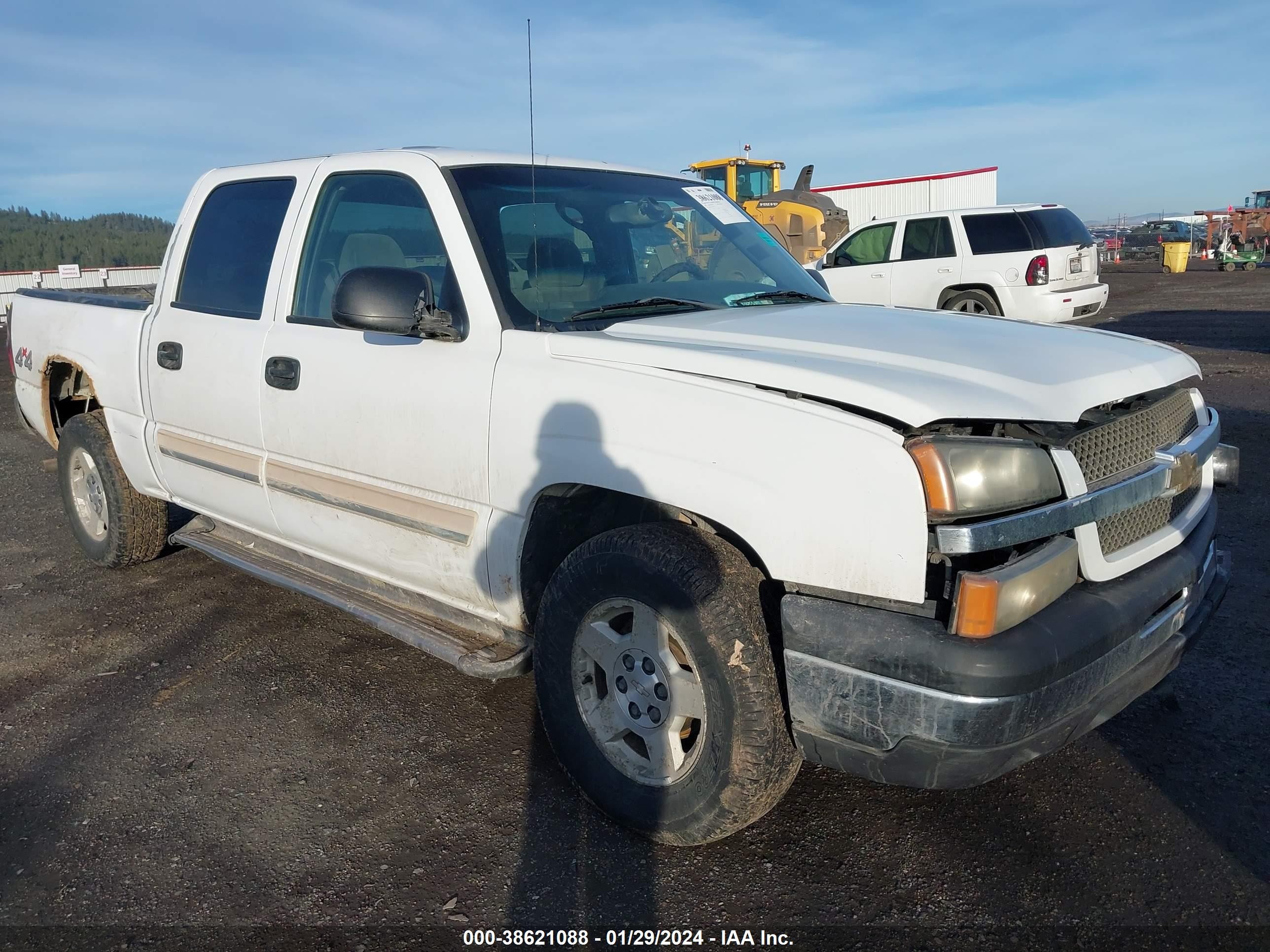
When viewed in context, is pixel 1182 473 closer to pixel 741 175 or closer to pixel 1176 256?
pixel 741 175

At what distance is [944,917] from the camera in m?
2.45

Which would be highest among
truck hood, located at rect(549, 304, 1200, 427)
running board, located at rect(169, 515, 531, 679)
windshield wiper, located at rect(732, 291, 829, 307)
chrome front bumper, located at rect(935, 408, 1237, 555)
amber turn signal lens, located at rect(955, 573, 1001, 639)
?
windshield wiper, located at rect(732, 291, 829, 307)

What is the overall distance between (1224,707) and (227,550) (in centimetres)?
395

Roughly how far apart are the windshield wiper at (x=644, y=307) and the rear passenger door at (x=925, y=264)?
10330mm

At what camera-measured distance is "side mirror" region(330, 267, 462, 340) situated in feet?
9.54

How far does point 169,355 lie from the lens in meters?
4.21

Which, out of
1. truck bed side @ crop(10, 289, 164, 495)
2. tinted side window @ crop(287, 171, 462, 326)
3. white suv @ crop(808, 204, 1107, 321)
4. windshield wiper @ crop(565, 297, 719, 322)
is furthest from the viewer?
white suv @ crop(808, 204, 1107, 321)

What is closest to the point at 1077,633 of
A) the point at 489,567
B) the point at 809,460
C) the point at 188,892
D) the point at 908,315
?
the point at 809,460

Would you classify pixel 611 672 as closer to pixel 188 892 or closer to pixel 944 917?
pixel 944 917

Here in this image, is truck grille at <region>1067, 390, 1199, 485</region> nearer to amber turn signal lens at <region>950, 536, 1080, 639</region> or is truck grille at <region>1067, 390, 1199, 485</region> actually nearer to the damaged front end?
the damaged front end

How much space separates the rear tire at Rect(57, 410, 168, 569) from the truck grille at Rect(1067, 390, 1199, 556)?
4.30 m

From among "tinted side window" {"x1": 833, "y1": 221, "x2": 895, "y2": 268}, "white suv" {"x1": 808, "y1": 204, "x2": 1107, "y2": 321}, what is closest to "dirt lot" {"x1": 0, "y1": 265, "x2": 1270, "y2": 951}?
"white suv" {"x1": 808, "y1": 204, "x2": 1107, "y2": 321}

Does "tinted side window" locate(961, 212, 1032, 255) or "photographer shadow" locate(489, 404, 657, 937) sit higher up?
"tinted side window" locate(961, 212, 1032, 255)

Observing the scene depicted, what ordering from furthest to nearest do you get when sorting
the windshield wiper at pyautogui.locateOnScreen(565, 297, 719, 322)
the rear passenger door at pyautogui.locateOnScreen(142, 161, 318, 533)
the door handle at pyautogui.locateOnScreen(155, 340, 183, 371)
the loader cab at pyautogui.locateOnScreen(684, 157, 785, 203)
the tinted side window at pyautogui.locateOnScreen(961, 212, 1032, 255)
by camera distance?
the loader cab at pyautogui.locateOnScreen(684, 157, 785, 203)
the tinted side window at pyautogui.locateOnScreen(961, 212, 1032, 255)
the door handle at pyautogui.locateOnScreen(155, 340, 183, 371)
the rear passenger door at pyautogui.locateOnScreen(142, 161, 318, 533)
the windshield wiper at pyautogui.locateOnScreen(565, 297, 719, 322)
